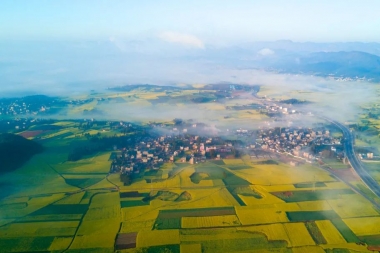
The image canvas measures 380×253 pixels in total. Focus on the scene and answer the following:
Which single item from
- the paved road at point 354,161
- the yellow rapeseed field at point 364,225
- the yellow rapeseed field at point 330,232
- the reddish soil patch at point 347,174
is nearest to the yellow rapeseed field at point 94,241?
the yellow rapeseed field at point 330,232

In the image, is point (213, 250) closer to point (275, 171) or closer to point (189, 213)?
point (189, 213)

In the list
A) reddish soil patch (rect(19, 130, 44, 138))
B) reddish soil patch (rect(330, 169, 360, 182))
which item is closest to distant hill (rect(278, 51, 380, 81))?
reddish soil patch (rect(330, 169, 360, 182))

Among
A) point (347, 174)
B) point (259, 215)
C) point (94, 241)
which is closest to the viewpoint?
point (94, 241)

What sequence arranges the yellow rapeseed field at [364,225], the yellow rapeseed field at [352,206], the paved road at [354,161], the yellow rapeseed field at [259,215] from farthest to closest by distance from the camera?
the paved road at [354,161], the yellow rapeseed field at [352,206], the yellow rapeseed field at [259,215], the yellow rapeseed field at [364,225]

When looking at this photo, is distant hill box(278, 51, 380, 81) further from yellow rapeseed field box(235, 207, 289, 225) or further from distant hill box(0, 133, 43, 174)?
distant hill box(0, 133, 43, 174)

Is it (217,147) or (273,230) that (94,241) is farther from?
(217,147)

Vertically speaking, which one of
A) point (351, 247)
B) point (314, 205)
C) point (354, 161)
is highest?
point (354, 161)

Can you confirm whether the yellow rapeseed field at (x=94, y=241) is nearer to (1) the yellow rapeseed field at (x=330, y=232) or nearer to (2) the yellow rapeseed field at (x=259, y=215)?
(2) the yellow rapeseed field at (x=259, y=215)

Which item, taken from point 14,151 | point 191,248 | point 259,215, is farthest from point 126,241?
point 14,151
